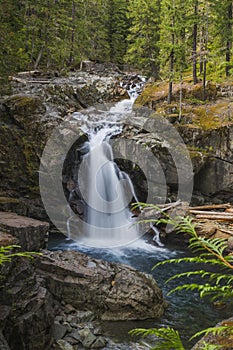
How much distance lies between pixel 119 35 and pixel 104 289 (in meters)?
41.7

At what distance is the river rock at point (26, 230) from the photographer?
9383 millimetres

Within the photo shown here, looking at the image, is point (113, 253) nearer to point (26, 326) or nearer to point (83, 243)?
point (83, 243)

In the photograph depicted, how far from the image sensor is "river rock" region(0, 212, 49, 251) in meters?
9.38

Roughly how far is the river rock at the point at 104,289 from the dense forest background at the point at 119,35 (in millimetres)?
11326

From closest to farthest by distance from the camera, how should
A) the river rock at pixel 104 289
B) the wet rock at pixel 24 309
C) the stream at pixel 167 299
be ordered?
the wet rock at pixel 24 309
the stream at pixel 167 299
the river rock at pixel 104 289

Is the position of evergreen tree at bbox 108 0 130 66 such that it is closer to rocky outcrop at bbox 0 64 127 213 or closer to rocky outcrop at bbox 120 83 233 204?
rocky outcrop at bbox 120 83 233 204

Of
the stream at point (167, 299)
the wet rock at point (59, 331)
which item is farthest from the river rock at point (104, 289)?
the wet rock at point (59, 331)

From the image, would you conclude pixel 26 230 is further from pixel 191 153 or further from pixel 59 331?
pixel 191 153

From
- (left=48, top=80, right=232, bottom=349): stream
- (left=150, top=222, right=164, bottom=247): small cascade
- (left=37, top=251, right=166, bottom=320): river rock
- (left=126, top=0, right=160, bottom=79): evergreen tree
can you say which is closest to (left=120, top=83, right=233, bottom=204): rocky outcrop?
(left=48, top=80, right=232, bottom=349): stream

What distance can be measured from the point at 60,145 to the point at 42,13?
19654mm

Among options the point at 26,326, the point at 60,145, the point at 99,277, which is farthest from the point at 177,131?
the point at 26,326

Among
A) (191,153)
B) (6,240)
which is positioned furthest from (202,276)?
(191,153)

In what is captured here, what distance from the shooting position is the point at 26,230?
9.73 metres

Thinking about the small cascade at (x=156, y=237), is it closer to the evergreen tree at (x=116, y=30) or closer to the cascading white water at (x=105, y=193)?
the cascading white water at (x=105, y=193)
